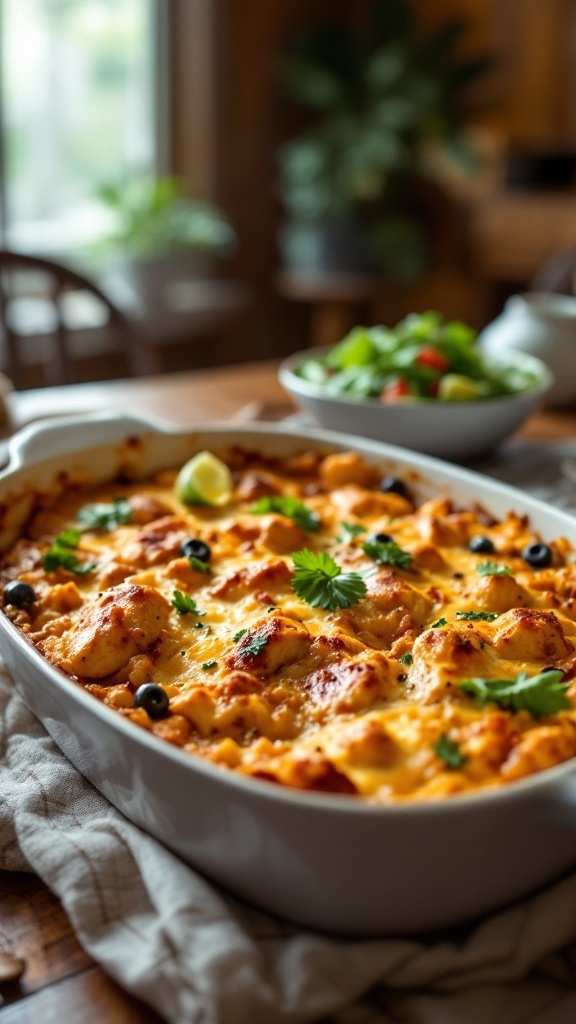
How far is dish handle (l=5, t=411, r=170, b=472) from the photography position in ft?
6.12

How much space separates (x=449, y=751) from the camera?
1090mm

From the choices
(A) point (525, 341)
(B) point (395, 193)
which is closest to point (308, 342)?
(B) point (395, 193)

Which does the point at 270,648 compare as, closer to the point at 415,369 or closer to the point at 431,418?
the point at 431,418

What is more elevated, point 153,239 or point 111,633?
point 111,633

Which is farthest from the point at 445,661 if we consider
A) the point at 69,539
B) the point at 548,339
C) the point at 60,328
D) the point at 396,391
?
the point at 60,328

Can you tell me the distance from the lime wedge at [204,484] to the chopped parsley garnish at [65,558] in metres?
0.26

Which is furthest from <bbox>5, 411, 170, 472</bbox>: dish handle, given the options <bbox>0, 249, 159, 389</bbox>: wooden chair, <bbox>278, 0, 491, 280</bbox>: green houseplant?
<bbox>278, 0, 491, 280</bbox>: green houseplant

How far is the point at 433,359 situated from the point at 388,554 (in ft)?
3.42

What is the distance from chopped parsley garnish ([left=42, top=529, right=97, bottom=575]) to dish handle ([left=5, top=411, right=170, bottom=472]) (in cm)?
19

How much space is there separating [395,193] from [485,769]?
16.9 ft

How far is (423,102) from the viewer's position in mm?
5301

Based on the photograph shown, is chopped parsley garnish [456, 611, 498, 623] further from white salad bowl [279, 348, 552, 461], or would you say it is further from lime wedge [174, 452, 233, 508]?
white salad bowl [279, 348, 552, 461]

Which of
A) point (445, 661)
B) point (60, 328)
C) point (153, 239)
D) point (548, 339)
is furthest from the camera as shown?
point (153, 239)

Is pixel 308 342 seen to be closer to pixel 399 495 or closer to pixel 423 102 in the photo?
pixel 423 102
